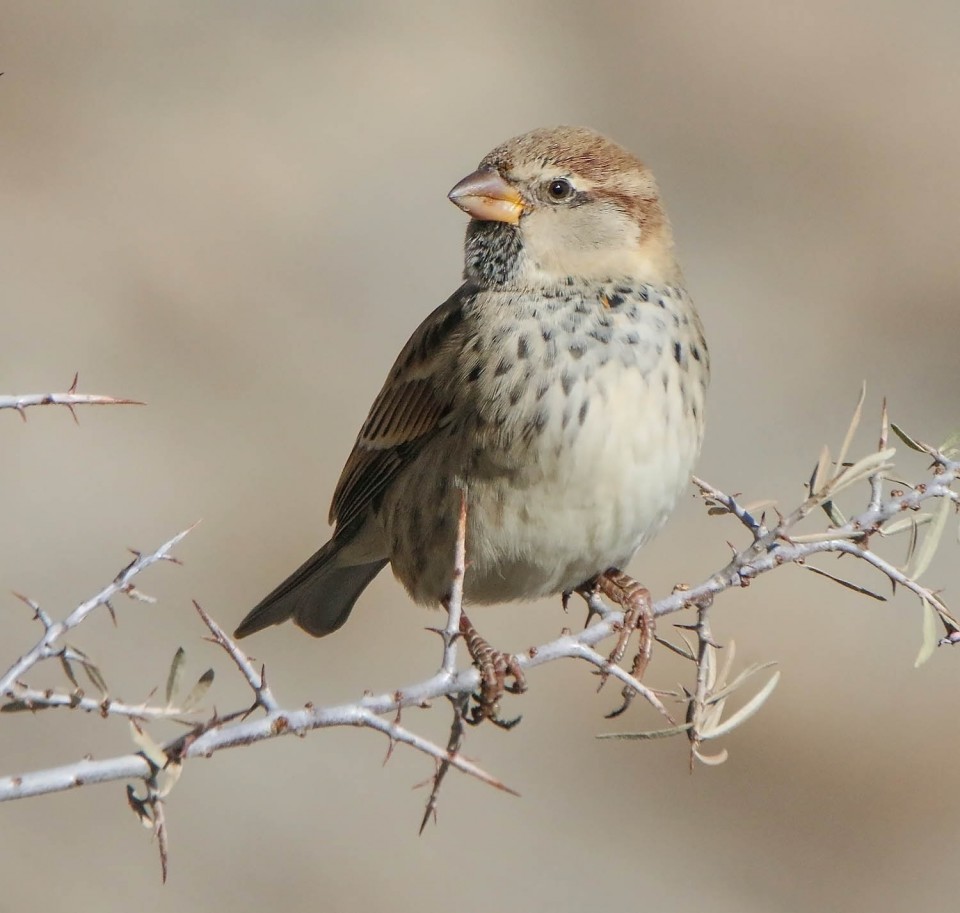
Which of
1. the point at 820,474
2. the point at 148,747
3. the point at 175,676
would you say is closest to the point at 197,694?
the point at 175,676

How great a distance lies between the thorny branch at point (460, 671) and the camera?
175cm

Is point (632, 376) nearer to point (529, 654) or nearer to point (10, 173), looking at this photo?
point (529, 654)

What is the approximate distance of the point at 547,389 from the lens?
307 cm

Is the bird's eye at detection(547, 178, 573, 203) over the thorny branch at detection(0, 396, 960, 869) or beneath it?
over

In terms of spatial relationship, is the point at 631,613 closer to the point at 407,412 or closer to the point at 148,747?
the point at 407,412

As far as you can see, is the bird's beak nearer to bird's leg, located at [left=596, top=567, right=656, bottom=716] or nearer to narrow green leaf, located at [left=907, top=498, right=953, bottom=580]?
bird's leg, located at [left=596, top=567, right=656, bottom=716]

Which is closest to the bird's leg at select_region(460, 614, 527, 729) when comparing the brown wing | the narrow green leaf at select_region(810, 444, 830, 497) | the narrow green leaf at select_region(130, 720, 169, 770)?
the brown wing

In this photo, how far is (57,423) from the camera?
699 centimetres

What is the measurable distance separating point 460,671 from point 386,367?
5.29 meters

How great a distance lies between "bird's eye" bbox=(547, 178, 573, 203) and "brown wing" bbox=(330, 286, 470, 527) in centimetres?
28

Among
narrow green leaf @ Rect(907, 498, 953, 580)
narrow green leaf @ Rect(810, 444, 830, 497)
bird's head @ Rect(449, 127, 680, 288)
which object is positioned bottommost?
narrow green leaf @ Rect(907, 498, 953, 580)

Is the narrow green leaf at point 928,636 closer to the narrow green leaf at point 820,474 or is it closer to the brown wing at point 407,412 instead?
the narrow green leaf at point 820,474

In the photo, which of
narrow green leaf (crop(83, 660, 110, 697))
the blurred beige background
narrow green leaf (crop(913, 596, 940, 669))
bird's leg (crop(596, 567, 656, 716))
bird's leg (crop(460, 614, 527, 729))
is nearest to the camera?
narrow green leaf (crop(83, 660, 110, 697))

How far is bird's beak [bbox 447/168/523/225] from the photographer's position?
3.27 meters
